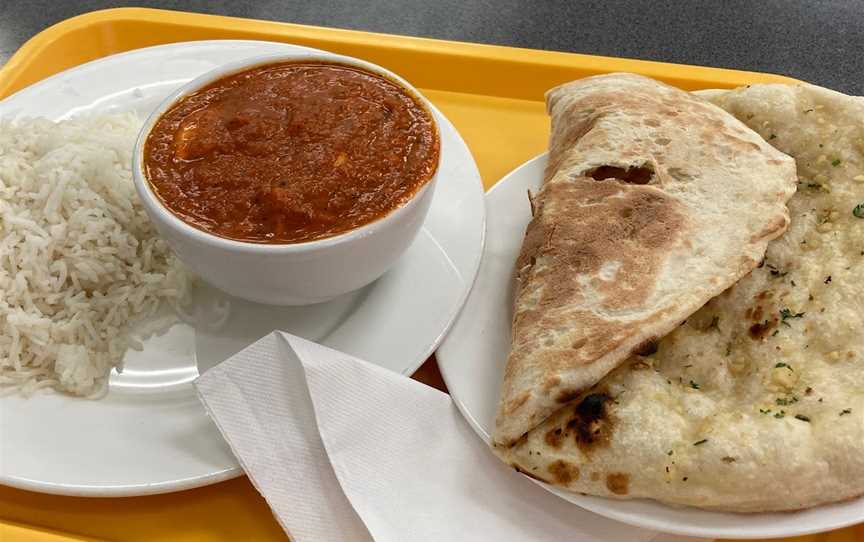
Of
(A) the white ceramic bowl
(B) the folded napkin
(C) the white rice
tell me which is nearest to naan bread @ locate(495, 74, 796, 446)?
(B) the folded napkin

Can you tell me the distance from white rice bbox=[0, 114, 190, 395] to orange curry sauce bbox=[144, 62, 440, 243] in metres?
0.25

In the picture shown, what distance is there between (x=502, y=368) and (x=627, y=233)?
35 cm

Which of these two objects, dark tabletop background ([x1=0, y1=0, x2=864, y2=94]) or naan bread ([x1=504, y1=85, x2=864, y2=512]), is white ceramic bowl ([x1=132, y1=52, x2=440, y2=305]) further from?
dark tabletop background ([x1=0, y1=0, x2=864, y2=94])

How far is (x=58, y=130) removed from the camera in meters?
1.81

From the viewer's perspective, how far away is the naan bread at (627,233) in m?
1.36

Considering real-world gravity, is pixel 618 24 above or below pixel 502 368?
below

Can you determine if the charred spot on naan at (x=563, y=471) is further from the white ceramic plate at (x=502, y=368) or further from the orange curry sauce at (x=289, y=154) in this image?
the orange curry sauce at (x=289, y=154)

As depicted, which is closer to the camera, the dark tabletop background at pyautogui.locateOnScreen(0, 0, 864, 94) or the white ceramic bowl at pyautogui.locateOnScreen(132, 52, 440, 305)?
the white ceramic bowl at pyautogui.locateOnScreen(132, 52, 440, 305)

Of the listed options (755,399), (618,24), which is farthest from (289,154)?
(618,24)

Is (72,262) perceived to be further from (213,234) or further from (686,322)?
(686,322)

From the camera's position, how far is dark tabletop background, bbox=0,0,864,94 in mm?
3963

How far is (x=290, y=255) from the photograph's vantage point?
1396 mm

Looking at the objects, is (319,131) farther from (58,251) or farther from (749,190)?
(749,190)

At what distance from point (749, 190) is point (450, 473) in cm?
81
